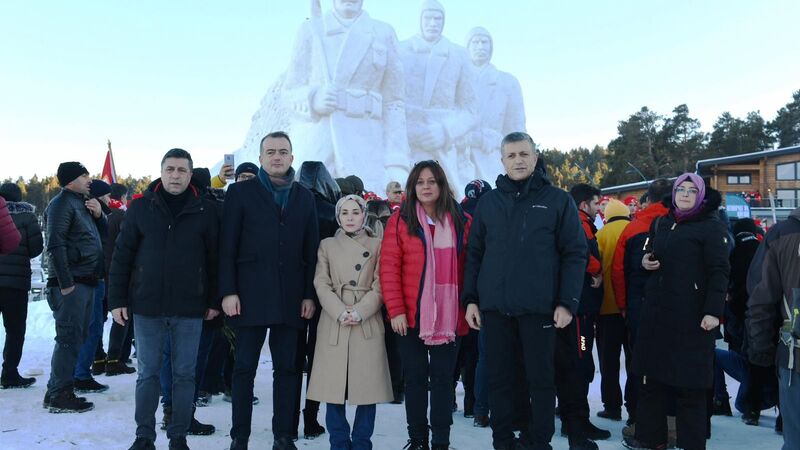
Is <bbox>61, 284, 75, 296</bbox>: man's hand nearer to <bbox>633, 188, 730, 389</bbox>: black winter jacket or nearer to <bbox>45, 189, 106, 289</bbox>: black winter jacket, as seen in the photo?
<bbox>45, 189, 106, 289</bbox>: black winter jacket

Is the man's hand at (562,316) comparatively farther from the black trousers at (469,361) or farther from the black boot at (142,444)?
the black boot at (142,444)

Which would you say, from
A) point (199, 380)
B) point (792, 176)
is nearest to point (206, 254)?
point (199, 380)

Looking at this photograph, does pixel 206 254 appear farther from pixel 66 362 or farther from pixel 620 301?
pixel 620 301

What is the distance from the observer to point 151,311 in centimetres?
350

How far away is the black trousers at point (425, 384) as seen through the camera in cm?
351

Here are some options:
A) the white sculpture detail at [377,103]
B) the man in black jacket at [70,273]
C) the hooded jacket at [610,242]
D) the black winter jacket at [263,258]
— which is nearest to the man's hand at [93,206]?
the man in black jacket at [70,273]

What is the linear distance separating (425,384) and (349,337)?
0.53 metres

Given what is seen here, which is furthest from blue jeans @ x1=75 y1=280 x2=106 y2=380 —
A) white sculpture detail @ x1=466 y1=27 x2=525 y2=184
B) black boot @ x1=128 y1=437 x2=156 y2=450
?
white sculpture detail @ x1=466 y1=27 x2=525 y2=184

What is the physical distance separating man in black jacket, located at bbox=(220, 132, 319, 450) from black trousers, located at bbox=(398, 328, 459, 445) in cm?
65

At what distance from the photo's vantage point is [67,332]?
14.7 feet

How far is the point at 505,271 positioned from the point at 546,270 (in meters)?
0.22

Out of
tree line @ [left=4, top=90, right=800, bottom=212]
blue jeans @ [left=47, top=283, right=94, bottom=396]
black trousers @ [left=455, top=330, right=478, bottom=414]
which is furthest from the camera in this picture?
tree line @ [left=4, top=90, right=800, bottom=212]

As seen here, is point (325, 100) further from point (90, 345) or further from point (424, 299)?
point (424, 299)

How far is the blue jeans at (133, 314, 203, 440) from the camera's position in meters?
3.50
